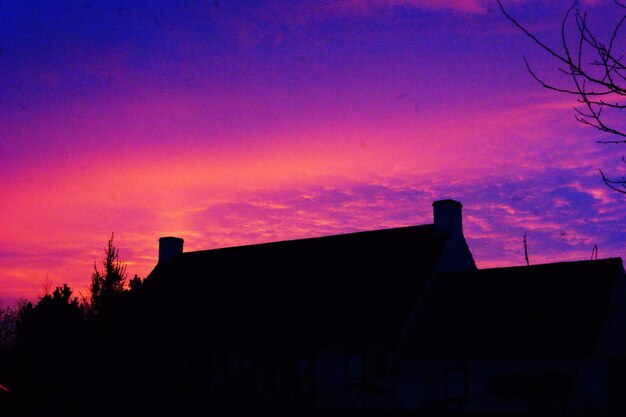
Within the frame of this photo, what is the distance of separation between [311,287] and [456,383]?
9.35 metres

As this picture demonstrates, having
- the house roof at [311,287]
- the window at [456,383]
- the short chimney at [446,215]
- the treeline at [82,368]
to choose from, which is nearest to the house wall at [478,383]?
the window at [456,383]

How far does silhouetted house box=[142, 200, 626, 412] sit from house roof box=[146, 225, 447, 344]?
0.24ft

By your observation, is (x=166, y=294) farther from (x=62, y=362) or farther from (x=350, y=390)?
(x=62, y=362)

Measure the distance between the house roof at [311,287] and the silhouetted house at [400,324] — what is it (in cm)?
7

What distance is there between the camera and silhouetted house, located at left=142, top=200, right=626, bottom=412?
26.1m

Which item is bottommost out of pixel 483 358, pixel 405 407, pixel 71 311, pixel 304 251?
pixel 405 407

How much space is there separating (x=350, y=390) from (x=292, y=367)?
9.84 ft

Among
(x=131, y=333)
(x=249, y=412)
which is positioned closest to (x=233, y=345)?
(x=131, y=333)

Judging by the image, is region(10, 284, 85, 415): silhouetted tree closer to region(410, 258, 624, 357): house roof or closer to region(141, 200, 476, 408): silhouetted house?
region(141, 200, 476, 408): silhouetted house

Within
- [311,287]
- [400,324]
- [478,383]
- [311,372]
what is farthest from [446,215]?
[311,372]

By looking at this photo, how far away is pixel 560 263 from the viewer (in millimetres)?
30906

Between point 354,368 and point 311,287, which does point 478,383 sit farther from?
point 311,287

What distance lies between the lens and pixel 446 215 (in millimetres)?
33188

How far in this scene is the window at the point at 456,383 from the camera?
27469mm
